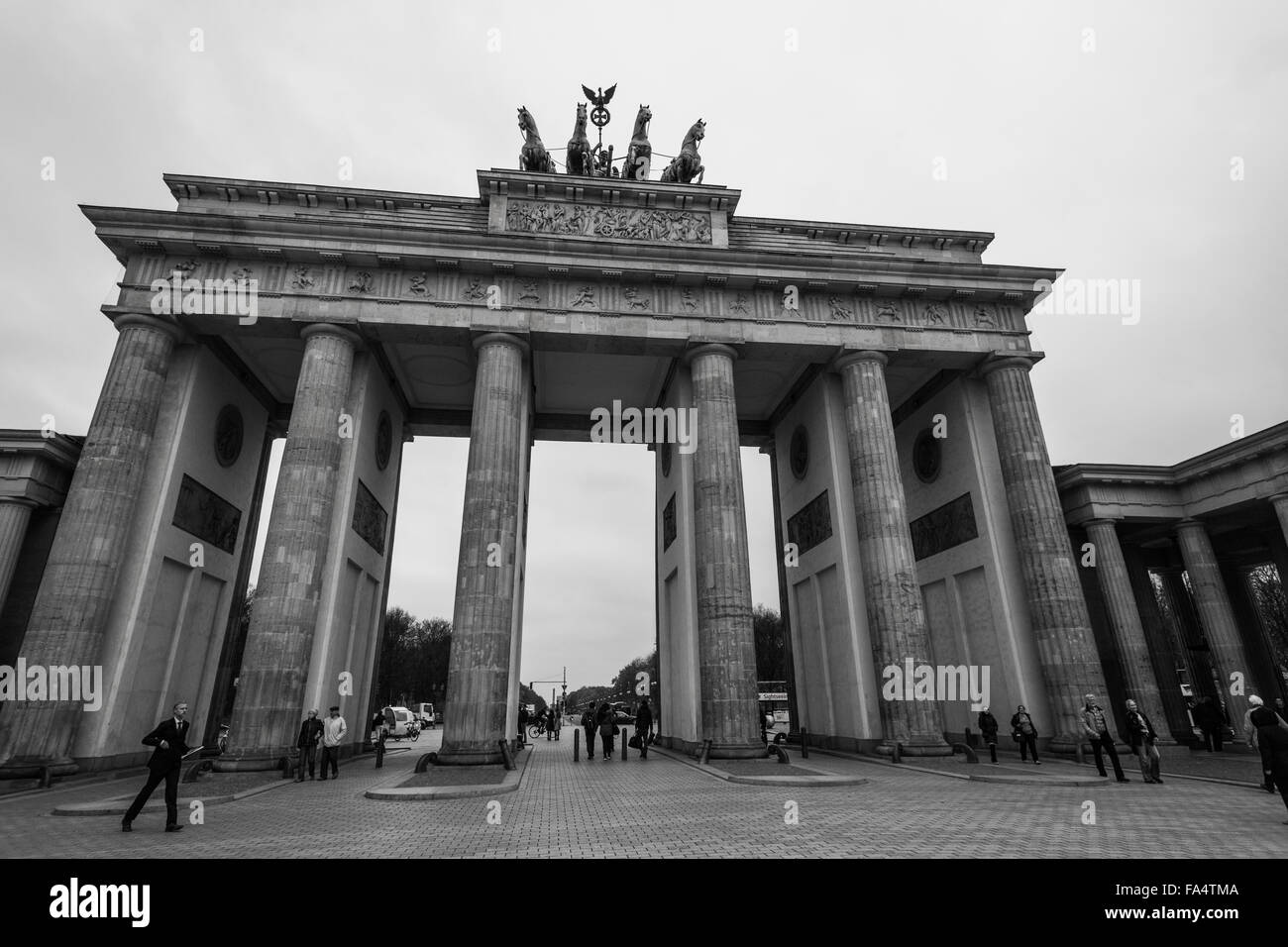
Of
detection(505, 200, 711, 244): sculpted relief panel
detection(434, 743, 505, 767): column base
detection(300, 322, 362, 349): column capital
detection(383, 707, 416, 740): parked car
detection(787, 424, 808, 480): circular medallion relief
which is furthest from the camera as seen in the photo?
detection(383, 707, 416, 740): parked car

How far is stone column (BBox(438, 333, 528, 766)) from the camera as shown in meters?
16.1

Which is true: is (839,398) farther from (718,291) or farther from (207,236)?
(207,236)

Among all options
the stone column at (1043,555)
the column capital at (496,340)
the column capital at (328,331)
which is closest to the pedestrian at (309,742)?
the column capital at (328,331)

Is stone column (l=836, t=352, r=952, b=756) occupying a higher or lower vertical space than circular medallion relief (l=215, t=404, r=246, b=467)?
lower

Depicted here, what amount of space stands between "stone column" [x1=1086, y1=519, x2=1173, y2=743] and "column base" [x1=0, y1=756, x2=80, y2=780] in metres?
29.5

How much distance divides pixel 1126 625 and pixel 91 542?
32.0 meters

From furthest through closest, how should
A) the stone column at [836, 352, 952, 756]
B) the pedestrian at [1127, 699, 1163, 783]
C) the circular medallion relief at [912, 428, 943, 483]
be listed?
1. the circular medallion relief at [912, 428, 943, 483]
2. the stone column at [836, 352, 952, 756]
3. the pedestrian at [1127, 699, 1163, 783]

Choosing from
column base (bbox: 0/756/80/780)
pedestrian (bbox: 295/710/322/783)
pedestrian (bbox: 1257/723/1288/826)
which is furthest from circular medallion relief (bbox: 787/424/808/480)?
column base (bbox: 0/756/80/780)

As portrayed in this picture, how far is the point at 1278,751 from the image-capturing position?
8.27m

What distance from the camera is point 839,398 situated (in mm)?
23125

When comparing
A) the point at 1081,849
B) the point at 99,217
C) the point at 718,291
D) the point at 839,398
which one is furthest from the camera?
the point at 839,398

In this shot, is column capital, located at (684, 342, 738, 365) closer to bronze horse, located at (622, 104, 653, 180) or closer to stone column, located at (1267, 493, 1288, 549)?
bronze horse, located at (622, 104, 653, 180)

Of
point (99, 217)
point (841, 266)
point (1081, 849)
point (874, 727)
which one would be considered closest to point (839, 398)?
point (841, 266)
